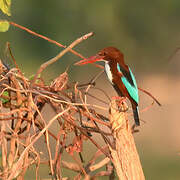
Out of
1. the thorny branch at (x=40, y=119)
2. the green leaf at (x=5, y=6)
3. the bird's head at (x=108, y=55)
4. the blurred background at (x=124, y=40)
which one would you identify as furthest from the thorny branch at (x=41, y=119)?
the blurred background at (x=124, y=40)

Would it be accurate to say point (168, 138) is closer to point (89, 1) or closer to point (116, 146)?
point (89, 1)

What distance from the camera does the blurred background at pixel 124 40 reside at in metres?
9.41

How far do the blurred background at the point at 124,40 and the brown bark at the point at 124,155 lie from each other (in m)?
7.48

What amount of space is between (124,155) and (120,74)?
0.45m

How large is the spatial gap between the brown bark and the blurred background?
7.48m

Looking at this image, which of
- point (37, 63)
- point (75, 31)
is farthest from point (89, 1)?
point (37, 63)

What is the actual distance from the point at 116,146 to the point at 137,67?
9.91 metres

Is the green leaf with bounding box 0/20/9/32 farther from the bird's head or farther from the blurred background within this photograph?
the blurred background

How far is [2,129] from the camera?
83cm

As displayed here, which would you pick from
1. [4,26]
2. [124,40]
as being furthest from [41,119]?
[124,40]

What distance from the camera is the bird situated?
116cm

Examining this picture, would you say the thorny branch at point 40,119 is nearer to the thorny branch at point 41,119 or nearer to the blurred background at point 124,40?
the thorny branch at point 41,119

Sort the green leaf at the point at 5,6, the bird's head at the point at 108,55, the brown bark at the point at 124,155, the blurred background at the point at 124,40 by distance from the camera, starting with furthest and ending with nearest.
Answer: the blurred background at the point at 124,40
the bird's head at the point at 108,55
the green leaf at the point at 5,6
the brown bark at the point at 124,155

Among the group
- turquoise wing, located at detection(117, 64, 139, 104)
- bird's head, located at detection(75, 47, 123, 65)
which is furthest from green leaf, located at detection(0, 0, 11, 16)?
turquoise wing, located at detection(117, 64, 139, 104)
